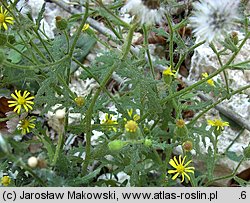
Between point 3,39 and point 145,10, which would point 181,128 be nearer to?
point 145,10

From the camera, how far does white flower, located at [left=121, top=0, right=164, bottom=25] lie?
1.47 m

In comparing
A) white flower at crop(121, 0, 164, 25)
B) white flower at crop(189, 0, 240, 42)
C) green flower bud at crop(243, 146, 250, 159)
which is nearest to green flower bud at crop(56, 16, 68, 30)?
white flower at crop(121, 0, 164, 25)

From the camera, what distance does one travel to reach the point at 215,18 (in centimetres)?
158

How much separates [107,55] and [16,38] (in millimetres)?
496

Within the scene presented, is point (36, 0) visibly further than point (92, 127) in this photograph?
Yes

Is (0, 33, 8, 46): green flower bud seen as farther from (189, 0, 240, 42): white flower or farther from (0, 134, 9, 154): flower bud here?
(189, 0, 240, 42): white flower

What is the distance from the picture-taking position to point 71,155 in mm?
2162

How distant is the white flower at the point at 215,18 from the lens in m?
1.56

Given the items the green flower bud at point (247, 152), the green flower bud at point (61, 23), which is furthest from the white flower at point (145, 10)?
the green flower bud at point (247, 152)

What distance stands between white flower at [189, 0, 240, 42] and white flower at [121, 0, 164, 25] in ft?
0.49

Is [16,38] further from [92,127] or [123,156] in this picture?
[123,156]

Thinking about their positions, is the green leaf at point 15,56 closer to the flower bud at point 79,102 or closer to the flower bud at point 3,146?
the flower bud at point 79,102

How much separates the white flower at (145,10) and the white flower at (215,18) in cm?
15
